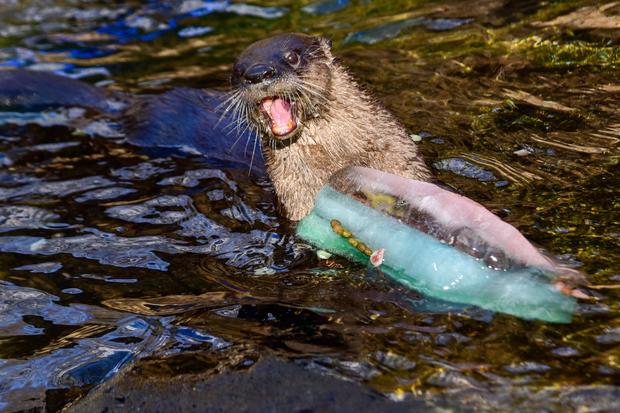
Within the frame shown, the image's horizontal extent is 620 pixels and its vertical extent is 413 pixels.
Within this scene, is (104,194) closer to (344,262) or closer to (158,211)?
(158,211)

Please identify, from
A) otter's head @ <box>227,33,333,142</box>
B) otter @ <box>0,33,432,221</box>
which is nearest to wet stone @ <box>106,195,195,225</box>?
otter @ <box>0,33,432,221</box>

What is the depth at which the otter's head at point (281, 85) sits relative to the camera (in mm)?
3566

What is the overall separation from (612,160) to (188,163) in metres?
2.29

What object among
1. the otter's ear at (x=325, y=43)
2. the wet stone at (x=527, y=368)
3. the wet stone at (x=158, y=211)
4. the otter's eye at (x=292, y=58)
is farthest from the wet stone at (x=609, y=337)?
the wet stone at (x=158, y=211)

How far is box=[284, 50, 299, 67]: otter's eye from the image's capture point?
12.1ft

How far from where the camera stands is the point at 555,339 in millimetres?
2607

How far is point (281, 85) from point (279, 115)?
0.59ft

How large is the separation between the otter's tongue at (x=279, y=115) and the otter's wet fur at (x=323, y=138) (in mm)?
47

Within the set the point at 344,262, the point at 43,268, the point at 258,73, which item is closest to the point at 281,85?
the point at 258,73

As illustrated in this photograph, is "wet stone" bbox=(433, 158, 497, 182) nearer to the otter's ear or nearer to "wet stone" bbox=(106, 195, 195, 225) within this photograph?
the otter's ear

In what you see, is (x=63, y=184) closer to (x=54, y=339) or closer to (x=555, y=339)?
(x=54, y=339)

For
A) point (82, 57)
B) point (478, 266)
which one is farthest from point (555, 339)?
point (82, 57)

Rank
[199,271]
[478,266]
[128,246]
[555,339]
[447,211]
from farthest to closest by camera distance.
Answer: [128,246], [199,271], [447,211], [478,266], [555,339]

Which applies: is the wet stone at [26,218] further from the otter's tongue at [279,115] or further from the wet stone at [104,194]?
the otter's tongue at [279,115]
